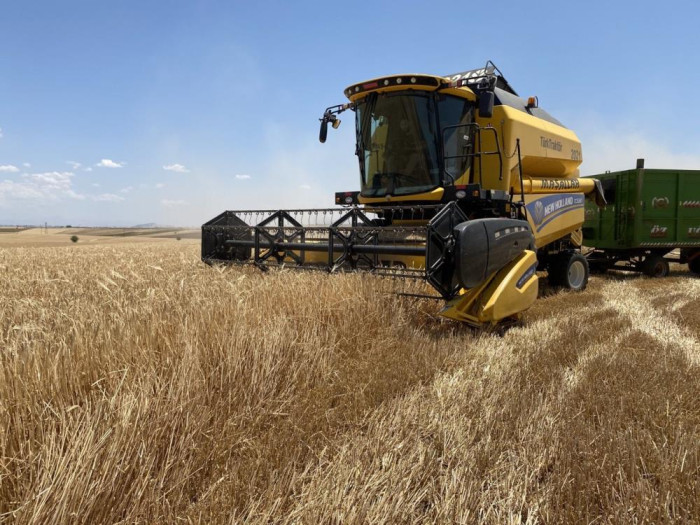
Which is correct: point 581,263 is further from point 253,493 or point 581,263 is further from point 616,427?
point 253,493

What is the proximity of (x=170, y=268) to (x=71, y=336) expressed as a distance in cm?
414

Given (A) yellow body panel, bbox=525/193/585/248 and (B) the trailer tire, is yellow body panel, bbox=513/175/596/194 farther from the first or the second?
(B) the trailer tire

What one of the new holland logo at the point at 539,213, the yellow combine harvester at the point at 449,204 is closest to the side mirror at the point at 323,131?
the yellow combine harvester at the point at 449,204

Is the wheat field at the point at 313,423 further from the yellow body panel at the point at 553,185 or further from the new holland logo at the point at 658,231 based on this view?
the new holland logo at the point at 658,231

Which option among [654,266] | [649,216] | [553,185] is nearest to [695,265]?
[654,266]

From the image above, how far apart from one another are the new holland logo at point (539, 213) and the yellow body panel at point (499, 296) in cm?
175

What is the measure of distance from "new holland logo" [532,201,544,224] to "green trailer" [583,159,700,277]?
13.5 ft

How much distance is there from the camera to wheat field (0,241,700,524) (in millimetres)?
1410

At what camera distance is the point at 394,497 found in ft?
5.08

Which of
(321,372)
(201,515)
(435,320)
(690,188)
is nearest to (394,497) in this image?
(201,515)

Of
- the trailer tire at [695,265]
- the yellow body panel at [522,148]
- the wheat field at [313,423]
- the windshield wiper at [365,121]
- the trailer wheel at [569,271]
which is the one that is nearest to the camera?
the wheat field at [313,423]

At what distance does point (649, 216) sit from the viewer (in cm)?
949

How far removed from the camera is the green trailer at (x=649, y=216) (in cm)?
942

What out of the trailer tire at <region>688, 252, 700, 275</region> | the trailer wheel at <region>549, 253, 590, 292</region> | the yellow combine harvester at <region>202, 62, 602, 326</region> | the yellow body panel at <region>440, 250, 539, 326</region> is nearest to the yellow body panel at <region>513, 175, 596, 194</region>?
the yellow combine harvester at <region>202, 62, 602, 326</region>
